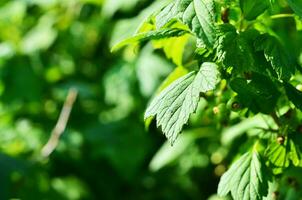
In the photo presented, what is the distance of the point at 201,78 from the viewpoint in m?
1.60

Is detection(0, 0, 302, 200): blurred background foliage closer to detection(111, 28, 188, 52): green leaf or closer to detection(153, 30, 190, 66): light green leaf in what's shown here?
detection(153, 30, 190, 66): light green leaf

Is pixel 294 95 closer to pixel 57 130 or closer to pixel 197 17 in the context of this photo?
pixel 197 17

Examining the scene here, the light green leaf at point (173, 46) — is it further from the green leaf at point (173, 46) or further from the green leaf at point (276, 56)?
the green leaf at point (276, 56)

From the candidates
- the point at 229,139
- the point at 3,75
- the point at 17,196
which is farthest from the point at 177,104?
the point at 3,75

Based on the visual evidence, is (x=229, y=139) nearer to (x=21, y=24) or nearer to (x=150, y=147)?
(x=150, y=147)

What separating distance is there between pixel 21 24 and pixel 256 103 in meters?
2.70

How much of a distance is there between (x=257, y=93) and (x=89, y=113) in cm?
230

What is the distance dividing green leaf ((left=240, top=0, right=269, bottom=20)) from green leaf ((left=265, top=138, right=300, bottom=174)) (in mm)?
378

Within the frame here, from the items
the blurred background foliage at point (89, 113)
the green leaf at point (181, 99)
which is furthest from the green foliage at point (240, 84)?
the blurred background foliage at point (89, 113)

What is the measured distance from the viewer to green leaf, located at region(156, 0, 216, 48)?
1.52m

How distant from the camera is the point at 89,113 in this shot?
3.88 m

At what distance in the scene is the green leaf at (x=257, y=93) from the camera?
1.67 meters

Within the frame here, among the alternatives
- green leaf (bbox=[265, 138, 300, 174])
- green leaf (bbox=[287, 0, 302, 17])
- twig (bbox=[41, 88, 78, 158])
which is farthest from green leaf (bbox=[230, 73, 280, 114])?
twig (bbox=[41, 88, 78, 158])

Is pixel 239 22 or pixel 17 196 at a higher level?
pixel 239 22
